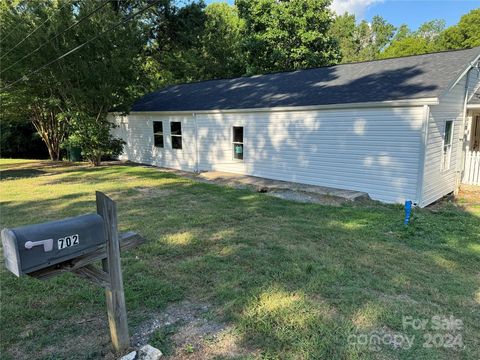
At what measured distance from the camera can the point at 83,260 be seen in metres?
2.31

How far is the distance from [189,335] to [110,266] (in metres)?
0.96

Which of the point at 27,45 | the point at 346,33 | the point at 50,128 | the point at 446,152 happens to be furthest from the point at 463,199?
the point at 346,33

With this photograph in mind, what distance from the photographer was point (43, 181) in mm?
10992

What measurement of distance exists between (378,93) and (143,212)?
6326 mm

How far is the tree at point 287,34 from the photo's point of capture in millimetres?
21828

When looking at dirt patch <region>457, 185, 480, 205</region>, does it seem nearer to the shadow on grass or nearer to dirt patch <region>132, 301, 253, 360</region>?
dirt patch <region>132, 301, 253, 360</region>

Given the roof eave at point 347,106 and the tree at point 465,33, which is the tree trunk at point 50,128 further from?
the tree at point 465,33

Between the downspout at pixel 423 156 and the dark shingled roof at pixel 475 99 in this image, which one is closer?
the downspout at pixel 423 156

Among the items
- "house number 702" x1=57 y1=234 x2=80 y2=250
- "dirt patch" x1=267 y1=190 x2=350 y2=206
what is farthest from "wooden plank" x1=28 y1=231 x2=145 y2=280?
"dirt patch" x1=267 y1=190 x2=350 y2=206

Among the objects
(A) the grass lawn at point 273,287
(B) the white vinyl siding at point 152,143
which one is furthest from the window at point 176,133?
(A) the grass lawn at point 273,287

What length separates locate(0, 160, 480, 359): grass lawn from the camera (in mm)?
2797

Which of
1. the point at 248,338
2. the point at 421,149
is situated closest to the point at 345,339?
the point at 248,338

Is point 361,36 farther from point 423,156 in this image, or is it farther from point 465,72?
point 423,156

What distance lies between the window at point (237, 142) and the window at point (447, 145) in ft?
19.9
